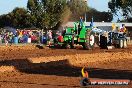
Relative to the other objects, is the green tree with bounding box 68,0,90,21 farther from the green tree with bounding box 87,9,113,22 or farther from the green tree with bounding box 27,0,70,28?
the green tree with bounding box 27,0,70,28

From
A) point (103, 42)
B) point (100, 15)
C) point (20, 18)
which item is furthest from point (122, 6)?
point (103, 42)

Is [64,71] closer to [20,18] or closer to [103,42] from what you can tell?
[103,42]

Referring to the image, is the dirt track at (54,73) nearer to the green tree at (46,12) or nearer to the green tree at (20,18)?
the green tree at (46,12)

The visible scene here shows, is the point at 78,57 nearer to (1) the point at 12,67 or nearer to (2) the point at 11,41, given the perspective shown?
(1) the point at 12,67

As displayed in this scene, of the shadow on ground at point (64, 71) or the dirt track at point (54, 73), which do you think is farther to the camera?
the shadow on ground at point (64, 71)

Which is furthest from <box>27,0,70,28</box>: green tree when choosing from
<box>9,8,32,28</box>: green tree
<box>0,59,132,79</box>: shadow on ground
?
<box>0,59,132,79</box>: shadow on ground

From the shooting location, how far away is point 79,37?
104 feet

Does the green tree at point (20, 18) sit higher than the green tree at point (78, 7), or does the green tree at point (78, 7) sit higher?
the green tree at point (78, 7)

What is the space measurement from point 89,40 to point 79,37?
0.85 m

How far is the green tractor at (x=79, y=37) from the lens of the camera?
31.3 m

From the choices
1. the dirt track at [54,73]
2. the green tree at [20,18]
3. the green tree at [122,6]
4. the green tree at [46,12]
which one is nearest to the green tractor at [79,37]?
the dirt track at [54,73]

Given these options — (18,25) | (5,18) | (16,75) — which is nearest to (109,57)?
(16,75)

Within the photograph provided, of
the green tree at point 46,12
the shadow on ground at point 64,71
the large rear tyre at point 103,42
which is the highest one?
the green tree at point 46,12

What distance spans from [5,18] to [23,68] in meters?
73.4
